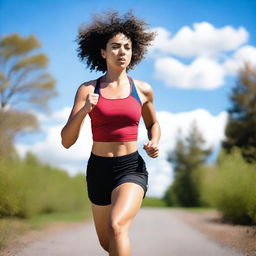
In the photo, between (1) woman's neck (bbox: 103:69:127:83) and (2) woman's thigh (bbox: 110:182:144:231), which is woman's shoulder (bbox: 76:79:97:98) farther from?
(2) woman's thigh (bbox: 110:182:144:231)

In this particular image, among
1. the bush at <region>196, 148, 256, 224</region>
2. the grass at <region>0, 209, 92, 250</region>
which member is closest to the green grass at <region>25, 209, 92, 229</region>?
the grass at <region>0, 209, 92, 250</region>

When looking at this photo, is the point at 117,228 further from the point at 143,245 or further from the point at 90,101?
the point at 143,245

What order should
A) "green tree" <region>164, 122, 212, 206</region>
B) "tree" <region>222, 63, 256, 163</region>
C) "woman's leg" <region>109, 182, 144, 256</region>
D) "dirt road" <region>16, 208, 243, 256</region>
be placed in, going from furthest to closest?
"green tree" <region>164, 122, 212, 206</region>
"tree" <region>222, 63, 256, 163</region>
"dirt road" <region>16, 208, 243, 256</region>
"woman's leg" <region>109, 182, 144, 256</region>

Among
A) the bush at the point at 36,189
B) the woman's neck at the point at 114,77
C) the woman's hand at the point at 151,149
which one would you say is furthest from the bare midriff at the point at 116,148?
the bush at the point at 36,189

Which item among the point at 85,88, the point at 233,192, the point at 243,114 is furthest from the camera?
the point at 243,114

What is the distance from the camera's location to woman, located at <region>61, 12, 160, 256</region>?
10.6 feet

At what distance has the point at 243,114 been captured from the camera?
25.2m

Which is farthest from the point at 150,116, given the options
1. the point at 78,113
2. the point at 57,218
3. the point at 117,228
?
the point at 57,218

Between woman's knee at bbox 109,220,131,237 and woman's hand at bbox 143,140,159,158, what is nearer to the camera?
woman's knee at bbox 109,220,131,237

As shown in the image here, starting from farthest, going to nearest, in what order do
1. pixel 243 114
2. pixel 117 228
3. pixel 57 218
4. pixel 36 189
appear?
pixel 243 114 → pixel 57 218 → pixel 36 189 → pixel 117 228

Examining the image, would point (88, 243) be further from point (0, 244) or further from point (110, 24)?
point (110, 24)

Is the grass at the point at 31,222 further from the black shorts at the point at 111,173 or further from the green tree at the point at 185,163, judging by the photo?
the green tree at the point at 185,163

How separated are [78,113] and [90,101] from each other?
0.47ft

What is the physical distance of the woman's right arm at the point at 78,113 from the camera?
3180mm
